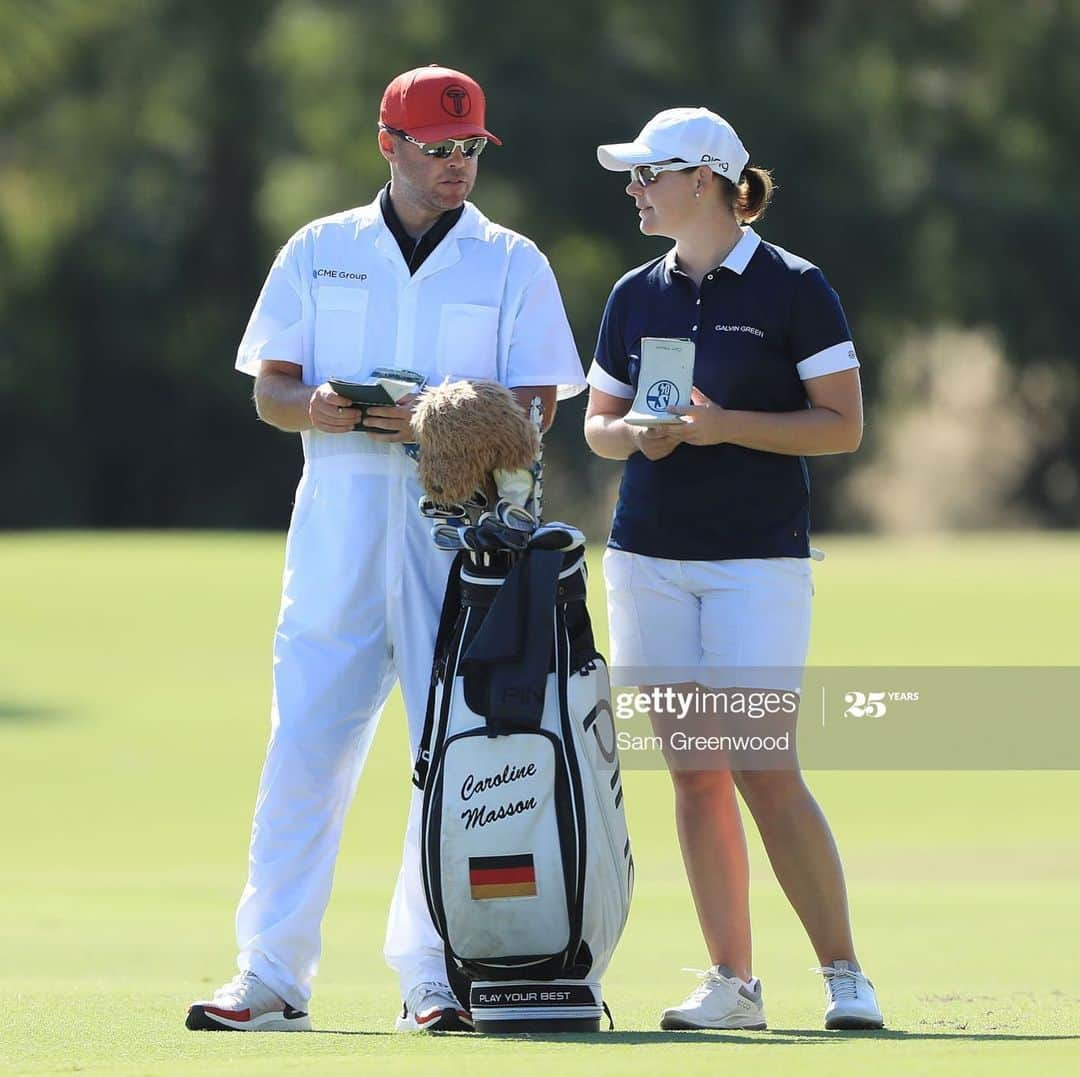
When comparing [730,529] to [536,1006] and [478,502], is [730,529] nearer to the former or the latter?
[478,502]

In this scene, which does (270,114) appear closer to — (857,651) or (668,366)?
(857,651)

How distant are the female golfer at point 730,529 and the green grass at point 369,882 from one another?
0.32 meters

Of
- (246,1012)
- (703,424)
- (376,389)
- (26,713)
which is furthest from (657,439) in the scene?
(26,713)

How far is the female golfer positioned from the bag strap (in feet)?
1.23

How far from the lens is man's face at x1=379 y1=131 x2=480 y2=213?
5.08 meters

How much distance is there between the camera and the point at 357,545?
4992 millimetres

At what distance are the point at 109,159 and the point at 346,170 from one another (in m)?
4.76

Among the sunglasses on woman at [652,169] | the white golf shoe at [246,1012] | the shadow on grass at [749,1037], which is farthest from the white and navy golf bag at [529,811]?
the sunglasses on woman at [652,169]

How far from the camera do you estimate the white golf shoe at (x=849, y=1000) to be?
471cm

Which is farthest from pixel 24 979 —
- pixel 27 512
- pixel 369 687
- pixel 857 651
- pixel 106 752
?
pixel 27 512

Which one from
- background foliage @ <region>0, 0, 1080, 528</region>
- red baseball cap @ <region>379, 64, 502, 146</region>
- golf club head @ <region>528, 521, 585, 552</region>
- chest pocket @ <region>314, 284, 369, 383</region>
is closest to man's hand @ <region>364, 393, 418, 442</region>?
chest pocket @ <region>314, 284, 369, 383</region>

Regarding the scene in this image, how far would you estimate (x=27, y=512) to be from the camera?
35.0 meters

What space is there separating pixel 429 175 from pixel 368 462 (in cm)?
66

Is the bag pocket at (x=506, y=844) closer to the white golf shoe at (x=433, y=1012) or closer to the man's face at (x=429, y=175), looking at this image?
the white golf shoe at (x=433, y=1012)
